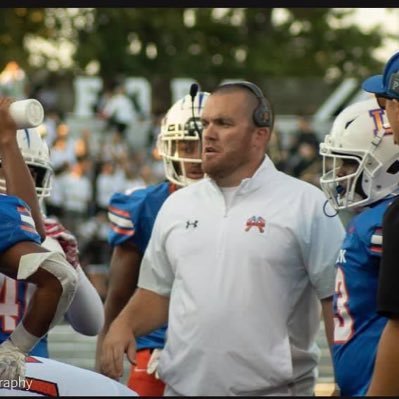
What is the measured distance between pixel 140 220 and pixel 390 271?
2.92 metres

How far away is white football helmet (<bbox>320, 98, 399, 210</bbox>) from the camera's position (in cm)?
566

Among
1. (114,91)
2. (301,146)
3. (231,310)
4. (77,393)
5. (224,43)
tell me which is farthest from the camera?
(224,43)

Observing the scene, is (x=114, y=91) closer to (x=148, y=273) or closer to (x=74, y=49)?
(x=74, y=49)

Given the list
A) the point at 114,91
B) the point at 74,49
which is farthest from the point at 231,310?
the point at 74,49

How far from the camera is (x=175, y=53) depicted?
2962 cm

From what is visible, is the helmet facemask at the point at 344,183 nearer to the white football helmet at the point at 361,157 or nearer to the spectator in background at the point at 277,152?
the white football helmet at the point at 361,157

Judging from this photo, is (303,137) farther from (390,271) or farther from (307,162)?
(390,271)

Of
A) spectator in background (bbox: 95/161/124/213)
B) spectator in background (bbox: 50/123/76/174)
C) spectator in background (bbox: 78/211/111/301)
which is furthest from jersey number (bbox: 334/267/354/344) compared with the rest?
spectator in background (bbox: 50/123/76/174)

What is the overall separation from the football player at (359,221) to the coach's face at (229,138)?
0.37m

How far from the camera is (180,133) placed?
23.8 feet

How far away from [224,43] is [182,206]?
25020mm

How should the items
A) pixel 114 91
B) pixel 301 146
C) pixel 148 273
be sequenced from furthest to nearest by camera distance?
1. pixel 114 91
2. pixel 301 146
3. pixel 148 273

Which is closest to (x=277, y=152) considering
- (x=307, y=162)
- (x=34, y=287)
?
(x=307, y=162)

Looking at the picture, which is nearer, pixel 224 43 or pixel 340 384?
pixel 340 384
